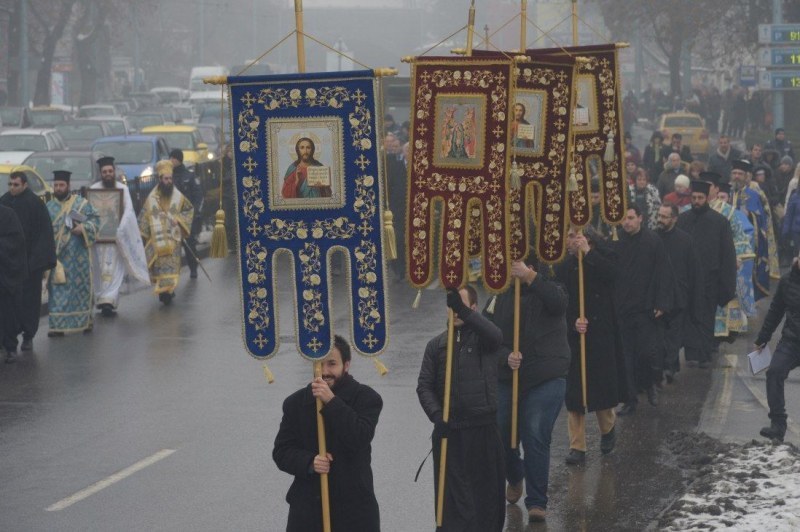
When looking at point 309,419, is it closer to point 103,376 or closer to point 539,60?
point 539,60

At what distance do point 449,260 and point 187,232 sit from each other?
11.9 meters

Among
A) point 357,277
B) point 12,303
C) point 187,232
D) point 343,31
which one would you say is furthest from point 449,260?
point 343,31

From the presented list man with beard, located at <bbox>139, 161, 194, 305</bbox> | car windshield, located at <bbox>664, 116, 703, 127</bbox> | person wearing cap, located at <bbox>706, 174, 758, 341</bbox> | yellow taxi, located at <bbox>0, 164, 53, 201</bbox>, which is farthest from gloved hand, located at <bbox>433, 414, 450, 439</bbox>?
car windshield, located at <bbox>664, 116, 703, 127</bbox>

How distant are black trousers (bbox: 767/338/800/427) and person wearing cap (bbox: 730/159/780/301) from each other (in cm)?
674

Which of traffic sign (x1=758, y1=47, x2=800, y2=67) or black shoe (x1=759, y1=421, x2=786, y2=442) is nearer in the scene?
black shoe (x1=759, y1=421, x2=786, y2=442)

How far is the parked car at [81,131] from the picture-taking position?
134 ft

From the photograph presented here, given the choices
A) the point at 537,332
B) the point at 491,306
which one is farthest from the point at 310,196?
the point at 491,306

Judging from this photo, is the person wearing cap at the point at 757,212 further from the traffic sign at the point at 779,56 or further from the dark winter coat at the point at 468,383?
the traffic sign at the point at 779,56

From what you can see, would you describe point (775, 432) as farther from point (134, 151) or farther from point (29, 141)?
point (29, 141)

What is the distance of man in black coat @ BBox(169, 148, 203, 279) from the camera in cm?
2344

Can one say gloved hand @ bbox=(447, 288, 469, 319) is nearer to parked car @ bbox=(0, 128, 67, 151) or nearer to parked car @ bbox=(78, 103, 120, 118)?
parked car @ bbox=(0, 128, 67, 151)

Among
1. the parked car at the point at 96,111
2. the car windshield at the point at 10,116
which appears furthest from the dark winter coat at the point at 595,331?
the parked car at the point at 96,111

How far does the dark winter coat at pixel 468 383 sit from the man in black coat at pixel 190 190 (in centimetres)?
1394

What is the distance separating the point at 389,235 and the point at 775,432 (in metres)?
4.58
